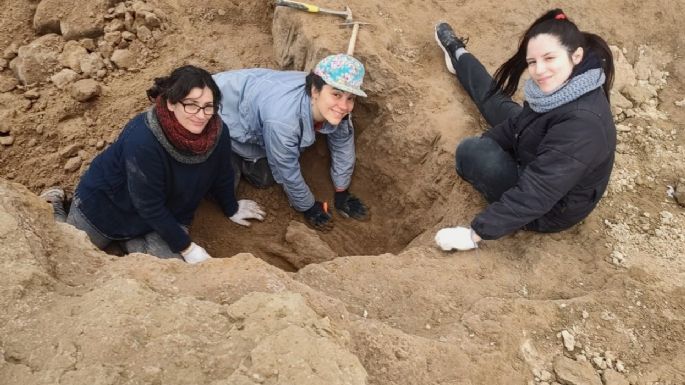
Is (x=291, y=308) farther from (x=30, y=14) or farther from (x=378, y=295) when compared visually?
(x=30, y=14)

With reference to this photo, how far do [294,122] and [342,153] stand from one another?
569 millimetres

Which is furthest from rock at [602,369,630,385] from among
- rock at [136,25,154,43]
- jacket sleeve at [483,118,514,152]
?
rock at [136,25,154,43]

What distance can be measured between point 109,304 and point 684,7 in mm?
4287

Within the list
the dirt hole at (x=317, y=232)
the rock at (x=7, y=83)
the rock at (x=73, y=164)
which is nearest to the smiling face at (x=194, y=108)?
the dirt hole at (x=317, y=232)

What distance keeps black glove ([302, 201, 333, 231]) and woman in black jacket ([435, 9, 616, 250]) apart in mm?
1213

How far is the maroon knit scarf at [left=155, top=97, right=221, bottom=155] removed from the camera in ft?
7.90

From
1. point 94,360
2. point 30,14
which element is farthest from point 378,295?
point 30,14

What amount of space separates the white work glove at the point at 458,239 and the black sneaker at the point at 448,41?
146 cm

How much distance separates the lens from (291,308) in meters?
1.66

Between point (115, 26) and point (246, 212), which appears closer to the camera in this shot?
point (246, 212)

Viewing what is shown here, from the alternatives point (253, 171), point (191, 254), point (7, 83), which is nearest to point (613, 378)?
point (191, 254)

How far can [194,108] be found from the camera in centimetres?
238

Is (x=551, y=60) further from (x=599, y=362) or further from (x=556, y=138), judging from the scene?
(x=599, y=362)

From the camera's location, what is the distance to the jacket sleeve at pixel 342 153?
3.39 meters
